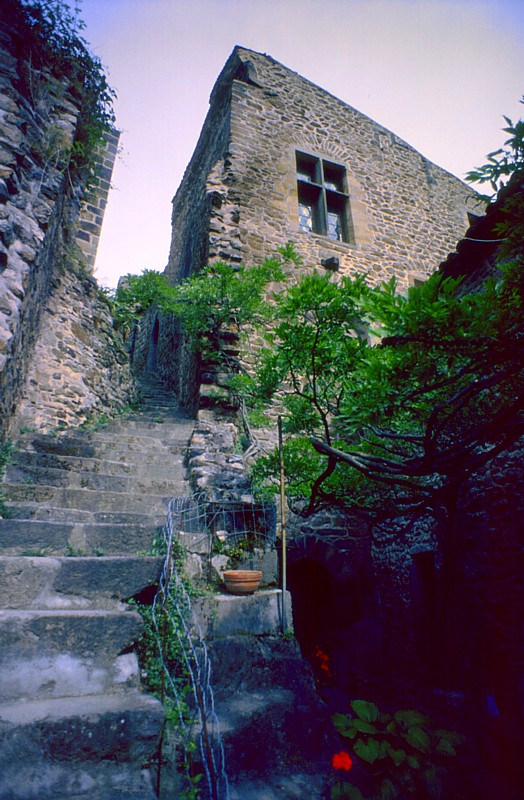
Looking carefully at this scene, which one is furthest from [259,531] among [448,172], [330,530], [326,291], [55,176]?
[448,172]

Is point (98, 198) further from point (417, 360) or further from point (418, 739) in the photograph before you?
point (418, 739)

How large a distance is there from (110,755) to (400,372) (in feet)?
6.93

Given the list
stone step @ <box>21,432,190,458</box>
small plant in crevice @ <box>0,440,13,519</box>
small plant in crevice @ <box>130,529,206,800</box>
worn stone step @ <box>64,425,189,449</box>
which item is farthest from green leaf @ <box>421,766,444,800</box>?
worn stone step @ <box>64,425,189,449</box>

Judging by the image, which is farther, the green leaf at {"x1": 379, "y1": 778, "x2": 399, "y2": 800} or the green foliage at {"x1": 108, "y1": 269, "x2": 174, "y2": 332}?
the green foliage at {"x1": 108, "y1": 269, "x2": 174, "y2": 332}

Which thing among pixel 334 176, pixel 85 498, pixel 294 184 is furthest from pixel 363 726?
pixel 334 176

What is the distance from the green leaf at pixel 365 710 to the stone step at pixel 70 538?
161 cm

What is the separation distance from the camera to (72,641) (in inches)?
65.6

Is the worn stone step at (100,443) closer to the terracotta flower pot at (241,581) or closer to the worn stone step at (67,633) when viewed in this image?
the terracotta flower pot at (241,581)

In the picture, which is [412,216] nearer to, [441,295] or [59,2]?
[59,2]

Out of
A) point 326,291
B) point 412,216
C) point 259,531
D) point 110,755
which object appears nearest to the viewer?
point 110,755

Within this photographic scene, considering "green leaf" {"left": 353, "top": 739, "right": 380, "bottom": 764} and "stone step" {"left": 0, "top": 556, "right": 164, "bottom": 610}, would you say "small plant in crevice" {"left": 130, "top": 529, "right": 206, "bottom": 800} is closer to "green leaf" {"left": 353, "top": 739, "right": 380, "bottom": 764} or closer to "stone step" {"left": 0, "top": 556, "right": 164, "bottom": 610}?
"stone step" {"left": 0, "top": 556, "right": 164, "bottom": 610}

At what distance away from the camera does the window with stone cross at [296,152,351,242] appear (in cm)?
827

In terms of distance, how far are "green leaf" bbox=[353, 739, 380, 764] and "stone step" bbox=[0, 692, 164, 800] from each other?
1.29 meters

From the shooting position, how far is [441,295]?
191 centimetres
